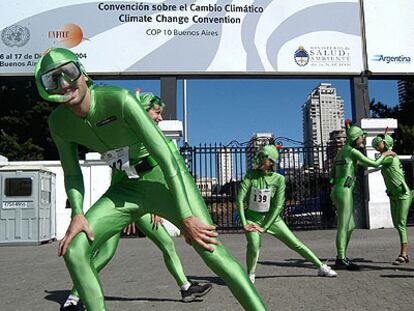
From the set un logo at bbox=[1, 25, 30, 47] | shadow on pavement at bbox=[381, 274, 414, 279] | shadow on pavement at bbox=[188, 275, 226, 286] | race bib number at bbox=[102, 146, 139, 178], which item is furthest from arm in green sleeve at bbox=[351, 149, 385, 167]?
un logo at bbox=[1, 25, 30, 47]

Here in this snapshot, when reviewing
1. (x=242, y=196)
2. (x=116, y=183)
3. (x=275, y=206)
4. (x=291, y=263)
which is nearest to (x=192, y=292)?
(x=242, y=196)

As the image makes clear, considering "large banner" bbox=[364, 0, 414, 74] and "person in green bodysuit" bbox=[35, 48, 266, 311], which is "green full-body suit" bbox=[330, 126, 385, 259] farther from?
"large banner" bbox=[364, 0, 414, 74]

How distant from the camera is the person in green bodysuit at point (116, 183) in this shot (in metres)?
2.79

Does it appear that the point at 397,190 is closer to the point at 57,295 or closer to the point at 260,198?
the point at 260,198

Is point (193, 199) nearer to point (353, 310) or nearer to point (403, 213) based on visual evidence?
point (353, 310)

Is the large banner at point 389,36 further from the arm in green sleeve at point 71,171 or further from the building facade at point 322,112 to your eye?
the building facade at point 322,112

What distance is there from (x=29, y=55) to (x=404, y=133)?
17.3 m

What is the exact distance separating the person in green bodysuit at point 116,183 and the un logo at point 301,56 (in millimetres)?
12937

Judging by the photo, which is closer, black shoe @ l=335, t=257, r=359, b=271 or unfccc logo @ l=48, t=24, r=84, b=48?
black shoe @ l=335, t=257, r=359, b=271

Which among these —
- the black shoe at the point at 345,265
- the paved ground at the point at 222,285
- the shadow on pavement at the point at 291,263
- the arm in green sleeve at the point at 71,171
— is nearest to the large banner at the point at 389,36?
the paved ground at the point at 222,285

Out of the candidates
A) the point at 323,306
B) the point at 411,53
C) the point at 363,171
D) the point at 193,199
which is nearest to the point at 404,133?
the point at 411,53

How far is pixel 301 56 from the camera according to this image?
51.1 feet

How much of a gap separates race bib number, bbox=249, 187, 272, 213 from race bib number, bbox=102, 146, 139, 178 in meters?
2.85

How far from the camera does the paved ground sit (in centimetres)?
493
